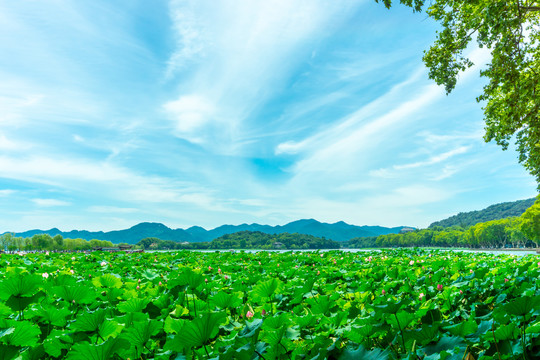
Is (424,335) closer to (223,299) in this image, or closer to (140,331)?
(223,299)

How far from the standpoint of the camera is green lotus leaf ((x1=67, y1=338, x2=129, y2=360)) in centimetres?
146

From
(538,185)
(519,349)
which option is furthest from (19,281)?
(538,185)

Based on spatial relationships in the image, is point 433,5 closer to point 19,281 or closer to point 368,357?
point 368,357

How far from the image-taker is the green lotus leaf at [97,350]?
4.79 feet

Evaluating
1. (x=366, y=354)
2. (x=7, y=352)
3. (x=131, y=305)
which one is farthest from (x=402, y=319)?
(x=7, y=352)

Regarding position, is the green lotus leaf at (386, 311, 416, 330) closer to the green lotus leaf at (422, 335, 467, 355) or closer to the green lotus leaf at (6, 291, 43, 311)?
the green lotus leaf at (422, 335, 467, 355)

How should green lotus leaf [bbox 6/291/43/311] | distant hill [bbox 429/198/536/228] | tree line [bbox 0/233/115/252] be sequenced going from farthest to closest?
1. distant hill [bbox 429/198/536/228]
2. tree line [bbox 0/233/115/252]
3. green lotus leaf [bbox 6/291/43/311]

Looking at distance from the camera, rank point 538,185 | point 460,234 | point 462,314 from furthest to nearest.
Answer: point 460,234 → point 538,185 → point 462,314

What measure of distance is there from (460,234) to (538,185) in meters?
108

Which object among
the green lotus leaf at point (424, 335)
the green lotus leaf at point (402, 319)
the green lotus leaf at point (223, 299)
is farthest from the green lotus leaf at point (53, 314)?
the green lotus leaf at point (424, 335)

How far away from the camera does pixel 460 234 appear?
10450 cm

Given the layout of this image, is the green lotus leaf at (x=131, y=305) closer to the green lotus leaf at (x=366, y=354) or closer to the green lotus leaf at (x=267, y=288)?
the green lotus leaf at (x=267, y=288)

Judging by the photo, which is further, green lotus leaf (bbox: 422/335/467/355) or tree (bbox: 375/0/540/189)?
tree (bbox: 375/0/540/189)

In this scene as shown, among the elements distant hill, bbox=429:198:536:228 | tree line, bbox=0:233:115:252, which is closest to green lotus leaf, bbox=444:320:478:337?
tree line, bbox=0:233:115:252
